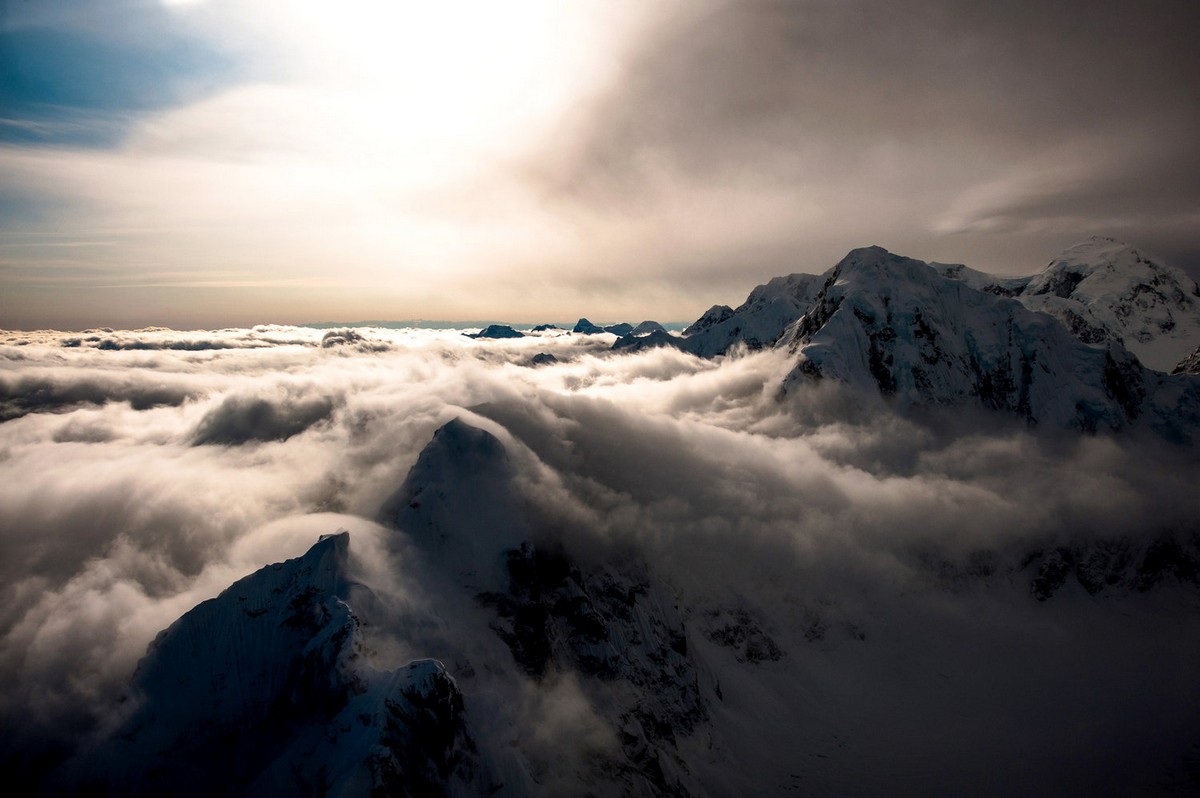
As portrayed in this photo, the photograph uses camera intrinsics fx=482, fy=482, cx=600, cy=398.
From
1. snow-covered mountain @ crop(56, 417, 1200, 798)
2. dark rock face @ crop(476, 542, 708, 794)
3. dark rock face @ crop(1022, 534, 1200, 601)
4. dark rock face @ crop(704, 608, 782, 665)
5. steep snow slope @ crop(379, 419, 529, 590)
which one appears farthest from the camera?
dark rock face @ crop(1022, 534, 1200, 601)

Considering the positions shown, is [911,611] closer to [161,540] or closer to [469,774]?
[469,774]

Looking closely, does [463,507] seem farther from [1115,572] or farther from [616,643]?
[1115,572]

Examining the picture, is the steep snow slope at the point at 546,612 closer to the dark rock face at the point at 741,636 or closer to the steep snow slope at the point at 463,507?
the steep snow slope at the point at 463,507

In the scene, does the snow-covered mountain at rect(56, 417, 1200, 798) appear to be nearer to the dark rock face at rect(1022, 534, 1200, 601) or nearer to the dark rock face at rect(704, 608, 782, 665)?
the dark rock face at rect(704, 608, 782, 665)

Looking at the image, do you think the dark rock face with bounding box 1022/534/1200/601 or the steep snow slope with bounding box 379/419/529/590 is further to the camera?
the dark rock face with bounding box 1022/534/1200/601

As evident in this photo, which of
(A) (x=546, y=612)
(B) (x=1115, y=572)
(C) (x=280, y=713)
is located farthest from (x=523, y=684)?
(B) (x=1115, y=572)

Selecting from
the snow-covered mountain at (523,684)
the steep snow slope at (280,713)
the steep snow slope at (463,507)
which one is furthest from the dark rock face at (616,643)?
the steep snow slope at (280,713)

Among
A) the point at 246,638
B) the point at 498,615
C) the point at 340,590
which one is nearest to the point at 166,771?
the point at 246,638

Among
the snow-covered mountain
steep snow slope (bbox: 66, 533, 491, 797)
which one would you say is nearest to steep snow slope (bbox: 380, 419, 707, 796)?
the snow-covered mountain

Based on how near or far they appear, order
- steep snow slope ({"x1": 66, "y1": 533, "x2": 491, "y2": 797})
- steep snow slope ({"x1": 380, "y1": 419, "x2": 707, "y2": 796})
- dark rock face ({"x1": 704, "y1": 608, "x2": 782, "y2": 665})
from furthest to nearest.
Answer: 1. dark rock face ({"x1": 704, "y1": 608, "x2": 782, "y2": 665})
2. steep snow slope ({"x1": 380, "y1": 419, "x2": 707, "y2": 796})
3. steep snow slope ({"x1": 66, "y1": 533, "x2": 491, "y2": 797})
